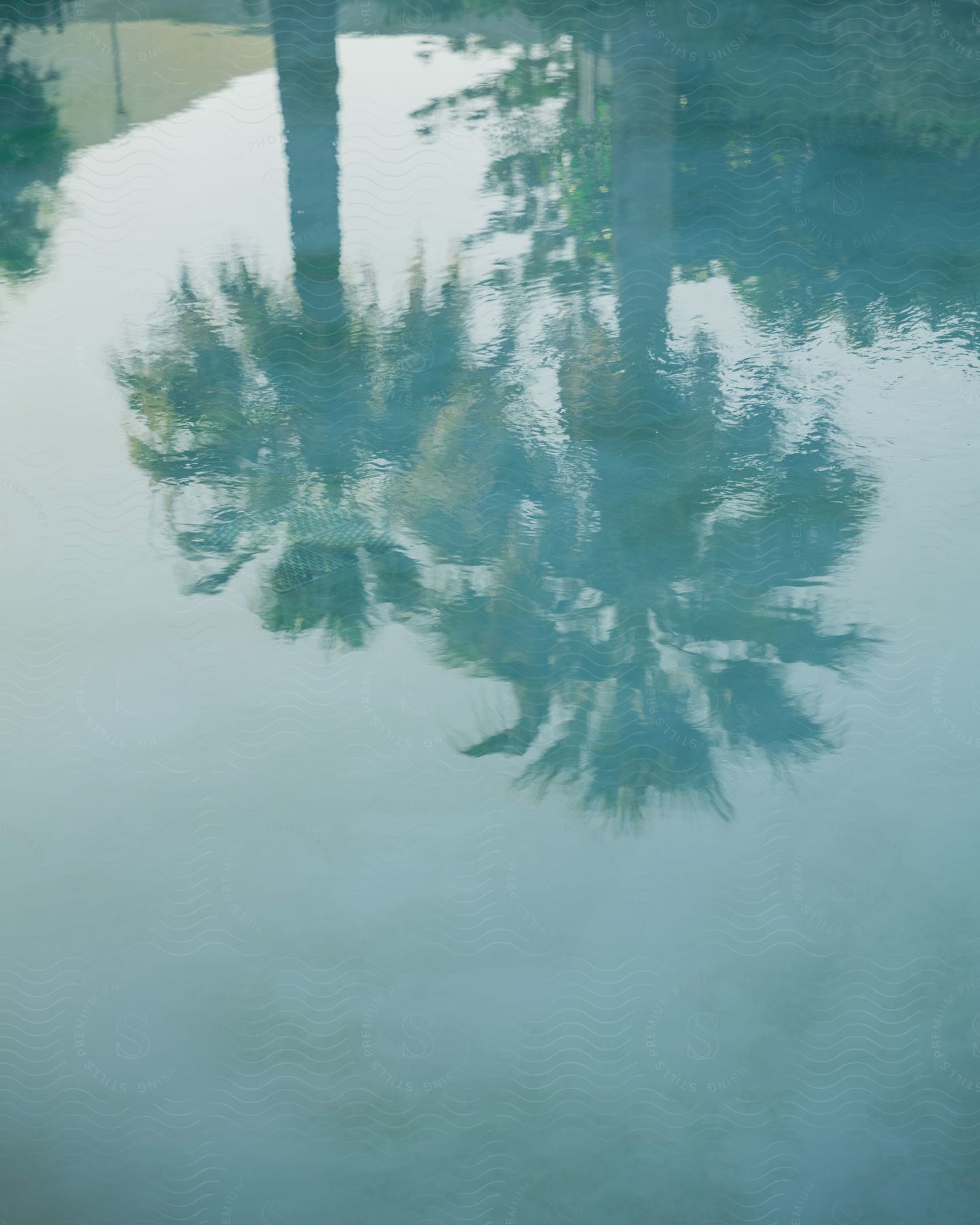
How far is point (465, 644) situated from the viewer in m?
3.26

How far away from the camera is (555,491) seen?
10.8ft

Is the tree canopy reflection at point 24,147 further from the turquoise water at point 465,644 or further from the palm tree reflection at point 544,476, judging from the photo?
the palm tree reflection at point 544,476

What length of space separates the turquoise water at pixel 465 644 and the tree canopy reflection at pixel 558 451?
0.01 metres

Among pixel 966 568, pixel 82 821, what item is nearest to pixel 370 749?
pixel 82 821

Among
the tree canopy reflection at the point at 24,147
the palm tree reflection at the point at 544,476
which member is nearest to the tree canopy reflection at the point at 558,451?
the palm tree reflection at the point at 544,476

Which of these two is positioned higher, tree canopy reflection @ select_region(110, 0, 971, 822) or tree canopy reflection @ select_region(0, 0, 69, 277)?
tree canopy reflection @ select_region(0, 0, 69, 277)

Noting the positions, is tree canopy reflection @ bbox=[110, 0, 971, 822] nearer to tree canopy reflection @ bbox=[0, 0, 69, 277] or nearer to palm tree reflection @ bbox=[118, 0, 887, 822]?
palm tree reflection @ bbox=[118, 0, 887, 822]

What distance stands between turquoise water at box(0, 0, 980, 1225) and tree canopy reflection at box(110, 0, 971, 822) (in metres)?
0.01

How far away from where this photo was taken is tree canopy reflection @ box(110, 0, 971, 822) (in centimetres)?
325

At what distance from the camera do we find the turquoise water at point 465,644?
3.16 metres

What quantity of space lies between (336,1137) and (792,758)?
1.74 meters

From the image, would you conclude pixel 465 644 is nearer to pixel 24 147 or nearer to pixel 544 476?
pixel 544 476

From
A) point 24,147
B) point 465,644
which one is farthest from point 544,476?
point 24,147

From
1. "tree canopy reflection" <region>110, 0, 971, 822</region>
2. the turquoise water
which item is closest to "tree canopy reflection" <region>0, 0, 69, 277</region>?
the turquoise water
